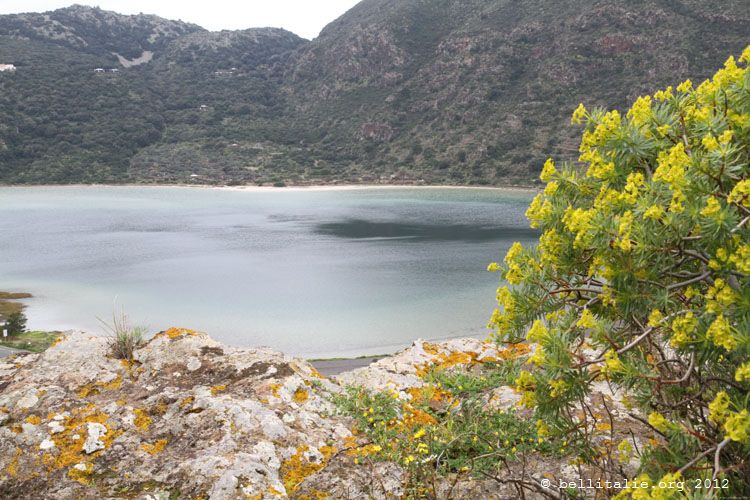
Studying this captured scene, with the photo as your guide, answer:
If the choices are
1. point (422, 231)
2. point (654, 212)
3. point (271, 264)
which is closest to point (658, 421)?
point (654, 212)

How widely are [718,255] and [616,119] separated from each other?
0.98 metres

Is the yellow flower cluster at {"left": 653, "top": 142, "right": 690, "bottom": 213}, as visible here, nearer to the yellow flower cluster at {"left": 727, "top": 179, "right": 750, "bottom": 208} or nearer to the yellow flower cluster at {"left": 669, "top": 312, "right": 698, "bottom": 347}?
the yellow flower cluster at {"left": 727, "top": 179, "right": 750, "bottom": 208}

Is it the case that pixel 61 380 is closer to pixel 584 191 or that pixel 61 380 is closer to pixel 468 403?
pixel 468 403

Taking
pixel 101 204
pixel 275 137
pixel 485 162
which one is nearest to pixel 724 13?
pixel 485 162

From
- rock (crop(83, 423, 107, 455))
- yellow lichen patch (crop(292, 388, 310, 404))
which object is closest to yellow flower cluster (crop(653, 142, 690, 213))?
yellow lichen patch (crop(292, 388, 310, 404))

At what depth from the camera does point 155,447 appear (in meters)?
3.19

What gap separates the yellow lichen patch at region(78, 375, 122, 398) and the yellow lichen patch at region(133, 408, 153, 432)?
0.45 meters

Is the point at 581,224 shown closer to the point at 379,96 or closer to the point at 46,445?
the point at 46,445

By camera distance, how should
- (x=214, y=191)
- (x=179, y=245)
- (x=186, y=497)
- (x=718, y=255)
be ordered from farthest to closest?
1. (x=214, y=191)
2. (x=179, y=245)
3. (x=186, y=497)
4. (x=718, y=255)

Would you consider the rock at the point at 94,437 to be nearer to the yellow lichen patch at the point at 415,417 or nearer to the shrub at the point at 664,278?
the yellow lichen patch at the point at 415,417

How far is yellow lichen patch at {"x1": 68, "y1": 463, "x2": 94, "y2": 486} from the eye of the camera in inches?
115

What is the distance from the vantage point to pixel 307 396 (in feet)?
12.3

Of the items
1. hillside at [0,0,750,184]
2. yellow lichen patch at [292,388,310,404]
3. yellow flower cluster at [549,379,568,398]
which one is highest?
hillside at [0,0,750,184]

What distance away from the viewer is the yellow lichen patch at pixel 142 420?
11.1ft
